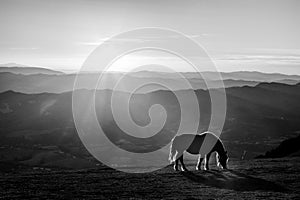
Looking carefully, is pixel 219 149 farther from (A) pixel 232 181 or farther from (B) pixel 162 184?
(B) pixel 162 184

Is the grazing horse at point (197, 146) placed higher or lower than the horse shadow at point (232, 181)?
higher

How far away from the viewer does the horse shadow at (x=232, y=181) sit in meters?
20.0

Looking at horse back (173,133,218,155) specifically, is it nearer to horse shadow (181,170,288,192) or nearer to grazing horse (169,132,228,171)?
grazing horse (169,132,228,171)

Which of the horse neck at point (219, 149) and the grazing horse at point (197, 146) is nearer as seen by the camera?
the grazing horse at point (197, 146)

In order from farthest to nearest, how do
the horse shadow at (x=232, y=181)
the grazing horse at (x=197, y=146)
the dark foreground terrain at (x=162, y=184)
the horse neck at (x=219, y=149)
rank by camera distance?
the horse neck at (x=219, y=149) < the grazing horse at (x=197, y=146) < the horse shadow at (x=232, y=181) < the dark foreground terrain at (x=162, y=184)

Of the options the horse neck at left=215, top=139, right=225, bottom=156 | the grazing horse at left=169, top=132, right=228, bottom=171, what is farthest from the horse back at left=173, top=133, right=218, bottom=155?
the horse neck at left=215, top=139, right=225, bottom=156

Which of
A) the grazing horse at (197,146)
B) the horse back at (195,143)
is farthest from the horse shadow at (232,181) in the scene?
the horse back at (195,143)

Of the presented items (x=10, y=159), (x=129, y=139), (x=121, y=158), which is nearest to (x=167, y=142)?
(x=129, y=139)

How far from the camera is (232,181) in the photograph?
21641 millimetres

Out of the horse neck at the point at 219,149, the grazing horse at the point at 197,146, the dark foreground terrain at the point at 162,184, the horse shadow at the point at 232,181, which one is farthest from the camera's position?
the horse neck at the point at 219,149

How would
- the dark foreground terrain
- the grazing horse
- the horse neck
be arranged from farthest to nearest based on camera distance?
the horse neck
the grazing horse
the dark foreground terrain

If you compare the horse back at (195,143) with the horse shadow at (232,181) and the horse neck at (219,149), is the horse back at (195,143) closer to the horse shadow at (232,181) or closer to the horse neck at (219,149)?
the horse neck at (219,149)

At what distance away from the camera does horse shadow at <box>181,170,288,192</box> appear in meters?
20.0

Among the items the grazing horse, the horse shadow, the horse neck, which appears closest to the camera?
the horse shadow
